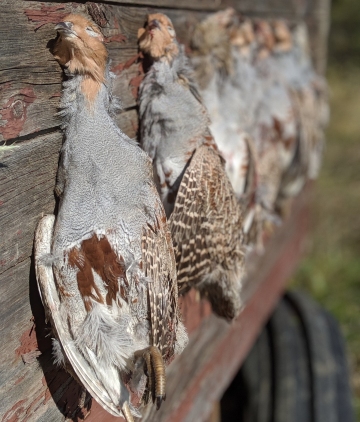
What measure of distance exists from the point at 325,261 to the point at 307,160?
162 inches

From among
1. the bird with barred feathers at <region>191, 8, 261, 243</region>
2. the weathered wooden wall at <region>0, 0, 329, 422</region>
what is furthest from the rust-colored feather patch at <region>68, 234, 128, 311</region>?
the bird with barred feathers at <region>191, 8, 261, 243</region>

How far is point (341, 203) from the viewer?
9602mm

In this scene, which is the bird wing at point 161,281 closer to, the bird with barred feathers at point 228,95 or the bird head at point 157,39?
the bird head at point 157,39

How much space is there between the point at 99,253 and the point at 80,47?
673mm

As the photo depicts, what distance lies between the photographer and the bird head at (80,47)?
173 centimetres

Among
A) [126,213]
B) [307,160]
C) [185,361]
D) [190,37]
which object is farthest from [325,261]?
[126,213]

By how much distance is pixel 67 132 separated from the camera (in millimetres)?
1816

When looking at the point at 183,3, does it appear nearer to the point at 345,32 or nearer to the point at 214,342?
the point at 214,342

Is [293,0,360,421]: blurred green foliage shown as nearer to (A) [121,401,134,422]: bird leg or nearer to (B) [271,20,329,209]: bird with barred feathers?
(B) [271,20,329,209]: bird with barred feathers

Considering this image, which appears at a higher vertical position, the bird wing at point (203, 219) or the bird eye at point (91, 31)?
the bird eye at point (91, 31)

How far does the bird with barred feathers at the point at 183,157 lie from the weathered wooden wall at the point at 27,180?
0.76 ft

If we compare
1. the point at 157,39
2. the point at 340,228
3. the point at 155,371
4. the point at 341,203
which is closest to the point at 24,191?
the point at 155,371

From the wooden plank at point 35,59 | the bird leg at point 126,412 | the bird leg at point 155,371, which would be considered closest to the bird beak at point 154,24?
the wooden plank at point 35,59

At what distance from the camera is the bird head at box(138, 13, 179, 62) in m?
2.23
